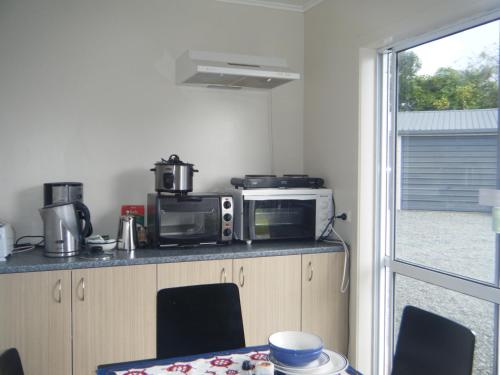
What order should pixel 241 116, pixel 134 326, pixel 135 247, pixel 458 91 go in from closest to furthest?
pixel 458 91
pixel 134 326
pixel 135 247
pixel 241 116

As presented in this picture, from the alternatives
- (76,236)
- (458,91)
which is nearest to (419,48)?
(458,91)

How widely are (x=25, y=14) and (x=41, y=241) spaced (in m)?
1.43

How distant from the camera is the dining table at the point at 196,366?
1.69 meters

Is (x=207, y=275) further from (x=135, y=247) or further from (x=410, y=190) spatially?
(x=410, y=190)

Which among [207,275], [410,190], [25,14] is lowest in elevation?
[207,275]

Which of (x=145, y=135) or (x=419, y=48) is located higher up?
(x=419, y=48)

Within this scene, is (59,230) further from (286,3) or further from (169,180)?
(286,3)

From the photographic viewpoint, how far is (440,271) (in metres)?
2.70

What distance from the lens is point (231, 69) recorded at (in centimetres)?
284

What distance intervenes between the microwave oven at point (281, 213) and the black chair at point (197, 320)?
1.07m

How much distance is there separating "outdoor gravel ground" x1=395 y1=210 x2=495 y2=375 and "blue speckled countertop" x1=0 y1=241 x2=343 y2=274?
471 mm

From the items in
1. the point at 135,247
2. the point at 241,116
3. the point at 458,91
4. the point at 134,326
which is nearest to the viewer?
the point at 458,91

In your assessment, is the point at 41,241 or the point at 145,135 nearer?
the point at 41,241

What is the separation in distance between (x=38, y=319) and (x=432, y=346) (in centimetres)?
198
